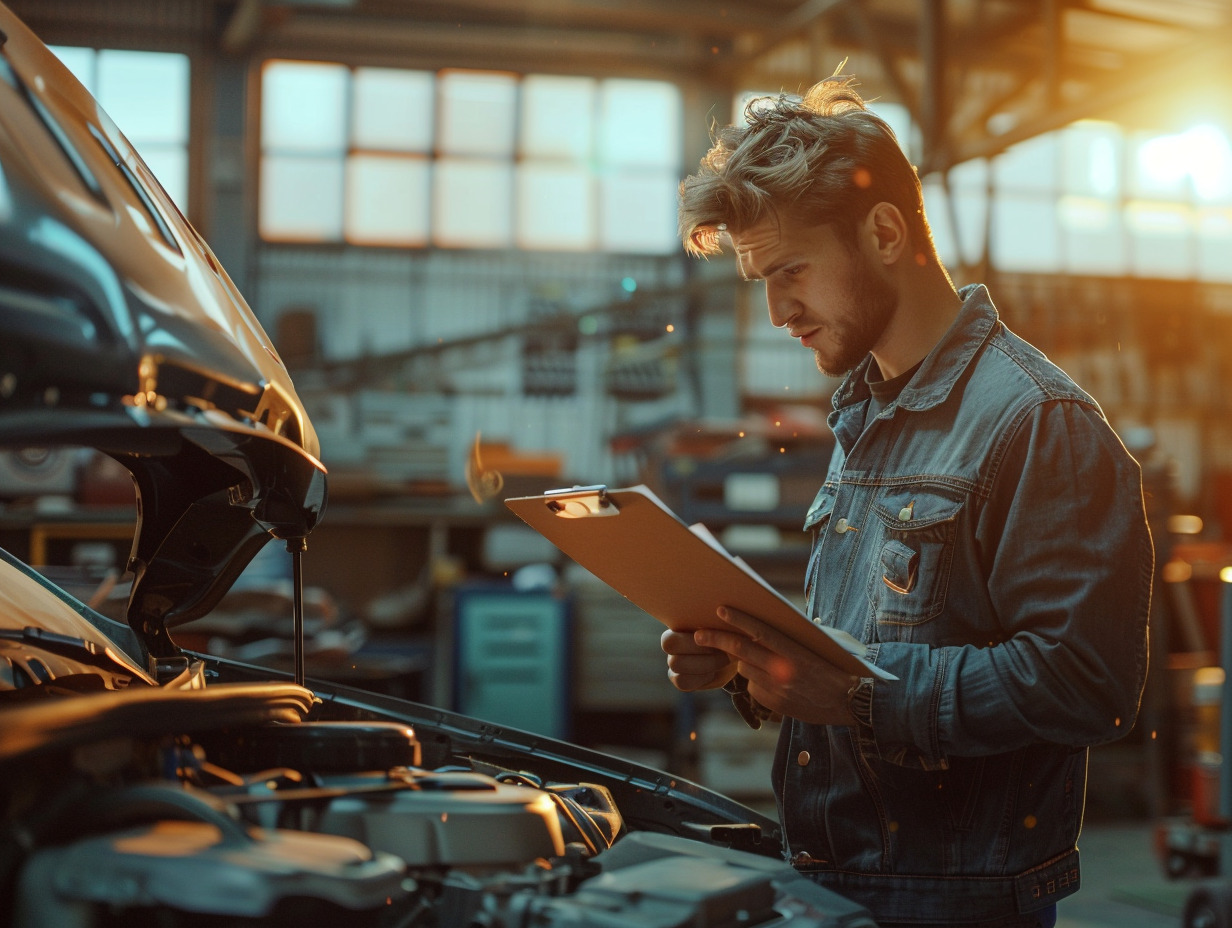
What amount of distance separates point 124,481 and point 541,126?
15.6 feet

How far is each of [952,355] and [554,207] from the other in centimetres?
794

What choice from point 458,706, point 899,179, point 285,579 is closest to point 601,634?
→ point 458,706

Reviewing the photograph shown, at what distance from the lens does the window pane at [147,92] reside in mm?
8289

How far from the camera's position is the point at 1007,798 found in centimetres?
117

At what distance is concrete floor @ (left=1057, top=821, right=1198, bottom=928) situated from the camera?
3.93 m

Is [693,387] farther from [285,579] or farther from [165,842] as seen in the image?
[165,842]

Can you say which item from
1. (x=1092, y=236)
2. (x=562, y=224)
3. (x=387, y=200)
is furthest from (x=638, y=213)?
(x=1092, y=236)

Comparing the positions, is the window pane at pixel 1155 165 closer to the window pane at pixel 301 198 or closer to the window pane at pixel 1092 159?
the window pane at pixel 1092 159

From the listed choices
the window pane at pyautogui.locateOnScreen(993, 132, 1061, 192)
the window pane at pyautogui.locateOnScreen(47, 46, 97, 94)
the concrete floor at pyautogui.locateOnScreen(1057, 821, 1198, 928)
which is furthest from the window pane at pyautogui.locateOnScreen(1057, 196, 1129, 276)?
the window pane at pyautogui.locateOnScreen(47, 46, 97, 94)

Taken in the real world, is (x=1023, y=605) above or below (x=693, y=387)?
below

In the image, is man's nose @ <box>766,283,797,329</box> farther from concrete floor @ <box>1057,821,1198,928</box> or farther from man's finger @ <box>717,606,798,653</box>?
concrete floor @ <box>1057,821,1198,928</box>

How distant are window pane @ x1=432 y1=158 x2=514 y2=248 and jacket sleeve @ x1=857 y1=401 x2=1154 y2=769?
8.09 m

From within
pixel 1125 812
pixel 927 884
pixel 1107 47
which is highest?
pixel 1107 47

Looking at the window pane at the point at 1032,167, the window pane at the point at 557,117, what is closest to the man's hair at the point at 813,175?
the window pane at the point at 557,117
